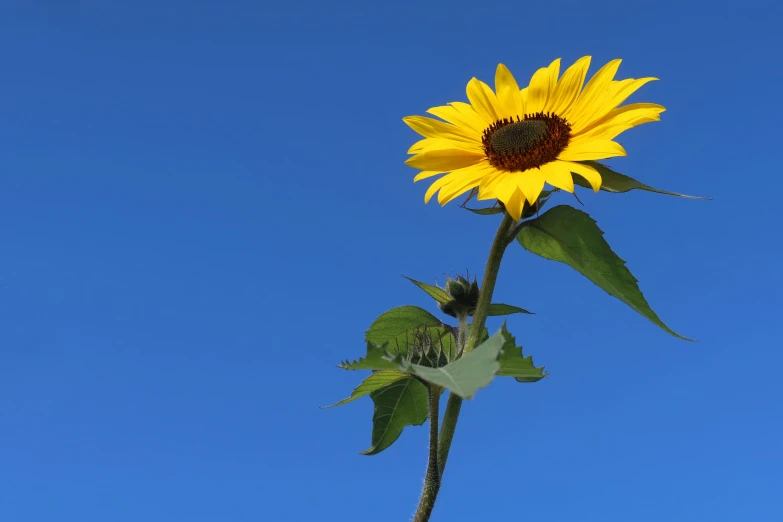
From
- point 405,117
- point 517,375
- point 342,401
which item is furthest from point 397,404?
point 405,117

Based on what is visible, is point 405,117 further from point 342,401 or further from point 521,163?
point 342,401

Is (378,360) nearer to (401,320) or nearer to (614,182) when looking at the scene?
(401,320)

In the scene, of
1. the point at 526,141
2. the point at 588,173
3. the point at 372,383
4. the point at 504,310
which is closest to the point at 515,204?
the point at 588,173

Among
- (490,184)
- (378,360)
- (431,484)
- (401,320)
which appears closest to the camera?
(378,360)

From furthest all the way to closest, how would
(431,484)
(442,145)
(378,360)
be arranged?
1. (442,145)
2. (431,484)
3. (378,360)

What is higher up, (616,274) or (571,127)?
(571,127)

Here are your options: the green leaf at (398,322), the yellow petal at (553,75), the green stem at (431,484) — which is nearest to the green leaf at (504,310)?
the green leaf at (398,322)

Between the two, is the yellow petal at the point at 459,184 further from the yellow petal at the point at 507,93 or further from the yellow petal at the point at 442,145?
the yellow petal at the point at 507,93
